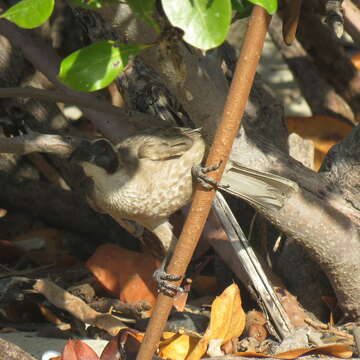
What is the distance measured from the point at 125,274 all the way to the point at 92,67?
1.94 m

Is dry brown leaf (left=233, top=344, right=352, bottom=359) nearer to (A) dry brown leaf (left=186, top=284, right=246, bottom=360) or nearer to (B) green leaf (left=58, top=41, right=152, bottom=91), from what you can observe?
(A) dry brown leaf (left=186, top=284, right=246, bottom=360)

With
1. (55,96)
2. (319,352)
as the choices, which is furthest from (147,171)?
(319,352)

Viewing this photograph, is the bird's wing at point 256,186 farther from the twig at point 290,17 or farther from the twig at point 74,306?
the twig at point 74,306

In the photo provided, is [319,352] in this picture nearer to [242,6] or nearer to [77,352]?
[77,352]

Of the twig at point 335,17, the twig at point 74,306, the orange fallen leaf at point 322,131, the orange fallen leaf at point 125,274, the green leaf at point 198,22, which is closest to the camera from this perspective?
the green leaf at point 198,22

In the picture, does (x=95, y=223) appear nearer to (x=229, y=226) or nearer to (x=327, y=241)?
(x=229, y=226)

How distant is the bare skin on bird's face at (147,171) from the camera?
9.87 feet

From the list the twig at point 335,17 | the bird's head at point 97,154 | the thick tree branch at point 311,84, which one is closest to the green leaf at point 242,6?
the twig at point 335,17

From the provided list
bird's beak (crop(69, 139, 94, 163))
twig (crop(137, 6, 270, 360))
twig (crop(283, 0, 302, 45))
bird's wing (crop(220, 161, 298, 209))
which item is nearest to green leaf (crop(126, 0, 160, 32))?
twig (crop(137, 6, 270, 360))

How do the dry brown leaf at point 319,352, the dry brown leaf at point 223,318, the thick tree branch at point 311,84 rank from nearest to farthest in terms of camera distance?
the dry brown leaf at point 319,352 → the dry brown leaf at point 223,318 → the thick tree branch at point 311,84

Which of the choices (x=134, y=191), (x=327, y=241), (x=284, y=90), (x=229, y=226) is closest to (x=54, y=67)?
(x=134, y=191)

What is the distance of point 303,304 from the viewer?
11.3 ft

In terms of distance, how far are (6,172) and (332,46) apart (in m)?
2.06

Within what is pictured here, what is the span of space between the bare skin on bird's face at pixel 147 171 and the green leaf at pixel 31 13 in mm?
1418
